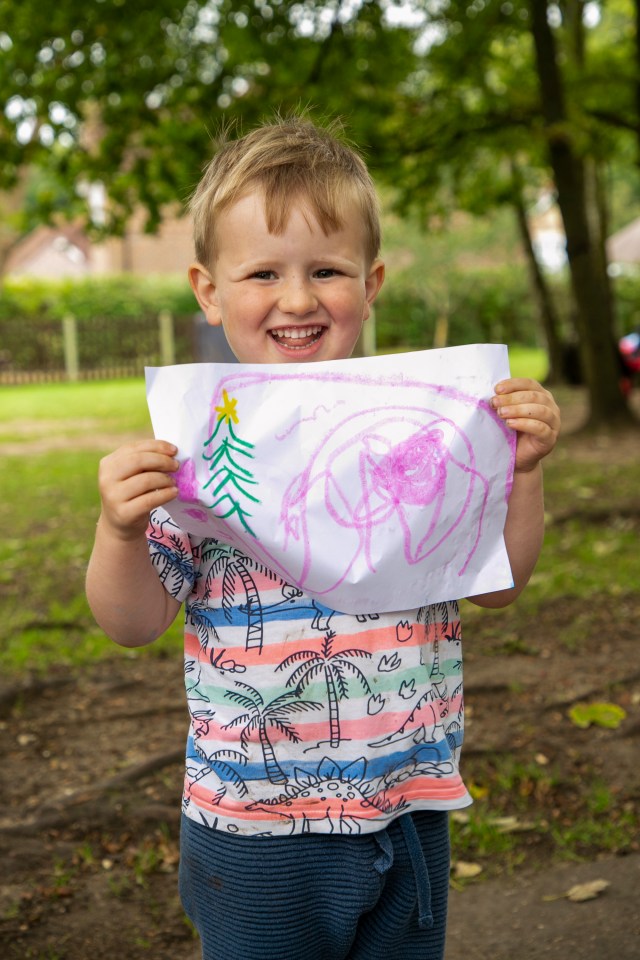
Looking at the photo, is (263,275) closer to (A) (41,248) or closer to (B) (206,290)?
(B) (206,290)

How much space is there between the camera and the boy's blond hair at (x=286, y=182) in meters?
1.65

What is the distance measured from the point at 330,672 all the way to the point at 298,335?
52 centimetres

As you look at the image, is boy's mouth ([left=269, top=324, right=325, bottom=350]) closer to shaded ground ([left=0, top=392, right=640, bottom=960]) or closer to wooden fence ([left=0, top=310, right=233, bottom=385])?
shaded ground ([left=0, top=392, right=640, bottom=960])

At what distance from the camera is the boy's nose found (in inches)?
63.4

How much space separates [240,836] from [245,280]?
853 mm

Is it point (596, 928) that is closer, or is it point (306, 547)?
point (306, 547)

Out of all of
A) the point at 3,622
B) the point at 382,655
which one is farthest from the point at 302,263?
the point at 3,622

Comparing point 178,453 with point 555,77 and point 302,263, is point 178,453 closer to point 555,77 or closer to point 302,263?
point 302,263

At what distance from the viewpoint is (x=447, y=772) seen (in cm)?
169

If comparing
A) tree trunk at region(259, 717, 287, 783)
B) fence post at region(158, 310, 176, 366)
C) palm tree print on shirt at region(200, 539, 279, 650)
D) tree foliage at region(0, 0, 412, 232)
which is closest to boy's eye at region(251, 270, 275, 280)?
palm tree print on shirt at region(200, 539, 279, 650)

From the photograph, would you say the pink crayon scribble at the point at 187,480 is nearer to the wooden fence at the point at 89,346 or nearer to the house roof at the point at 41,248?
the wooden fence at the point at 89,346

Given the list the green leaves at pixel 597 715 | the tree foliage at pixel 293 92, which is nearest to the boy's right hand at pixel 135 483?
the green leaves at pixel 597 715

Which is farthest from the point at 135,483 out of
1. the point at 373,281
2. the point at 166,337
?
the point at 166,337

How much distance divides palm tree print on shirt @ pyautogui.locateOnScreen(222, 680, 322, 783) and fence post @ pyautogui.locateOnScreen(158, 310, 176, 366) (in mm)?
22676
